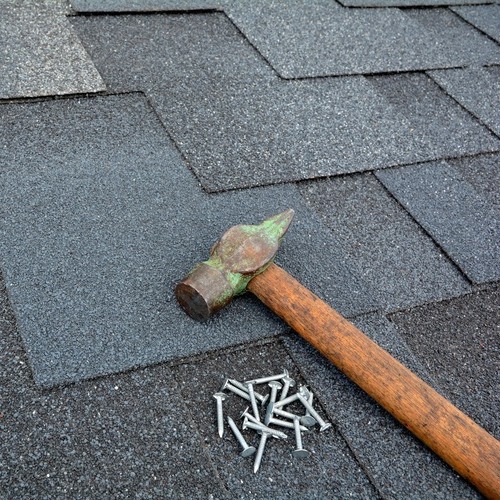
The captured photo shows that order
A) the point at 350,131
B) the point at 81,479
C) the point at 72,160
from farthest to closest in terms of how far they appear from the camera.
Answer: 1. the point at 350,131
2. the point at 72,160
3. the point at 81,479

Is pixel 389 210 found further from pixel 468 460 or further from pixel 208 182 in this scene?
Answer: pixel 468 460

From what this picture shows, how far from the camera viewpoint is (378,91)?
3.54 m

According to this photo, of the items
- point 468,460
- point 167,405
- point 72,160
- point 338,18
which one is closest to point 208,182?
point 72,160

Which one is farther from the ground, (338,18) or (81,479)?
(338,18)

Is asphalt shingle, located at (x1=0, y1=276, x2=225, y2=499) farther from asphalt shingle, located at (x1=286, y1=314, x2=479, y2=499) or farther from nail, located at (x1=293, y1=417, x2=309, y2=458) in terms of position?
asphalt shingle, located at (x1=286, y1=314, x2=479, y2=499)

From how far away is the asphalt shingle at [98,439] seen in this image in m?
1.75

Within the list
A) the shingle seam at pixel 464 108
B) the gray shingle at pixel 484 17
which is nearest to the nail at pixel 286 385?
the shingle seam at pixel 464 108

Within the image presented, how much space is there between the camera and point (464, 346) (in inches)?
94.3

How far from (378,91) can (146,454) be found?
2422mm

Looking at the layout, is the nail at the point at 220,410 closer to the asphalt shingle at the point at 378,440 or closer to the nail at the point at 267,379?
the nail at the point at 267,379

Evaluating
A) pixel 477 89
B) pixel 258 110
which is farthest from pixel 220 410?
pixel 477 89

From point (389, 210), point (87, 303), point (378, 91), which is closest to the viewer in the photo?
point (87, 303)

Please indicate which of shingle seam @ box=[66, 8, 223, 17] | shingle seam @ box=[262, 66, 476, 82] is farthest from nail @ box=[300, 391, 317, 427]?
shingle seam @ box=[66, 8, 223, 17]

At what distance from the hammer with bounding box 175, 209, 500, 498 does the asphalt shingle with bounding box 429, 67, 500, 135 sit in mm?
1837
